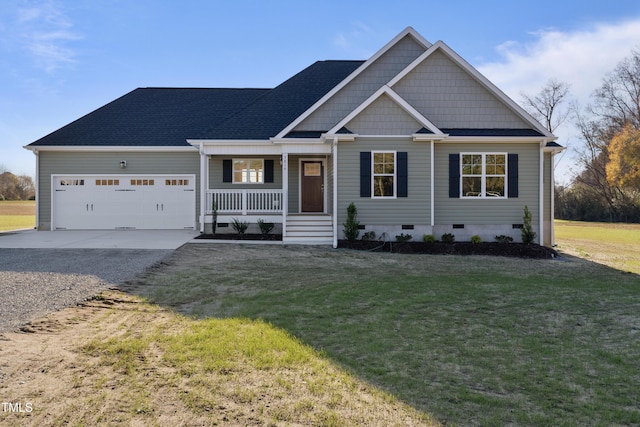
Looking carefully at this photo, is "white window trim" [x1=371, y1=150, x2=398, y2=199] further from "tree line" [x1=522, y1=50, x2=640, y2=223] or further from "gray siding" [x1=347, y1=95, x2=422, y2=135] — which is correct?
"tree line" [x1=522, y1=50, x2=640, y2=223]

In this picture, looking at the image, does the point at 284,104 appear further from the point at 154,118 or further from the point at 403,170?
the point at 403,170

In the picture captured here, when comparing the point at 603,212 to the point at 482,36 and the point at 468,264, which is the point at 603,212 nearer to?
the point at 482,36

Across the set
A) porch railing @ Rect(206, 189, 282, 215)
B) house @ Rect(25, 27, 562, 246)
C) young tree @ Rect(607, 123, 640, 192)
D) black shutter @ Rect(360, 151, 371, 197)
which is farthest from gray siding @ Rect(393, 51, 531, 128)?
young tree @ Rect(607, 123, 640, 192)

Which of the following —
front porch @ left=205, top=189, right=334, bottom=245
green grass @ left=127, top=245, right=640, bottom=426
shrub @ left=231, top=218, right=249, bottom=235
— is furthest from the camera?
shrub @ left=231, top=218, right=249, bottom=235

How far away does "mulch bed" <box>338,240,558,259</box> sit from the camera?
1228 centimetres

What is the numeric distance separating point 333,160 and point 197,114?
8.72 m

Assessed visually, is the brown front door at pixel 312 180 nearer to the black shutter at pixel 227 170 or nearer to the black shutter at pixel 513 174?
the black shutter at pixel 227 170

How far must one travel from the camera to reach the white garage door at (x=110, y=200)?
56.0 feet

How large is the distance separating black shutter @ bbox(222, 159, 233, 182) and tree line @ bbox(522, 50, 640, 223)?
113 ft

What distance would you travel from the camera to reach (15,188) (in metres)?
55.5

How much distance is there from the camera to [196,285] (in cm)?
722

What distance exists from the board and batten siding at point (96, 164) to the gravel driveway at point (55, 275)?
6.77 metres

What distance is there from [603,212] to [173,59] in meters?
39.0

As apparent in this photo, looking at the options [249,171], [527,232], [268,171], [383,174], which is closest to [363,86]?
[383,174]
